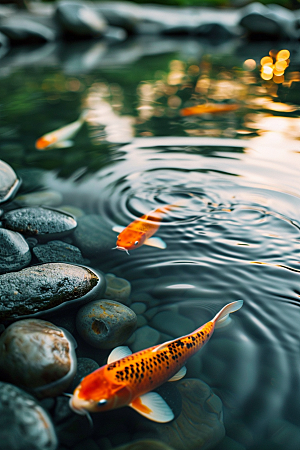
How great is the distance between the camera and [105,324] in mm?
2322

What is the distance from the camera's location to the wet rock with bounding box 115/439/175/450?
5.90 ft

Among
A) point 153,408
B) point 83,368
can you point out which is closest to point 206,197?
point 83,368

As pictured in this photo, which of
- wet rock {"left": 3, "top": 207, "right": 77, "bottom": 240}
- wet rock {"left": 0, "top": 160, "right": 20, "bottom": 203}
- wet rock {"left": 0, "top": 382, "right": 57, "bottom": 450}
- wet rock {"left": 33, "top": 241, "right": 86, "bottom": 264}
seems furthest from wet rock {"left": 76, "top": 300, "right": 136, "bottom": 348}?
wet rock {"left": 0, "top": 160, "right": 20, "bottom": 203}

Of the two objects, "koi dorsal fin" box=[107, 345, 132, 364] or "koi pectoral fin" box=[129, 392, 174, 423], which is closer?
"koi pectoral fin" box=[129, 392, 174, 423]

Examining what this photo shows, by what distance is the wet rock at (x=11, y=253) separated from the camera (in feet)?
9.44

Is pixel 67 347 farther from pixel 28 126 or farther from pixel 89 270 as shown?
pixel 28 126

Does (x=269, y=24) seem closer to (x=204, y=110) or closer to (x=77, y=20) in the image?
(x=77, y=20)

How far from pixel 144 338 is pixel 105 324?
274 millimetres

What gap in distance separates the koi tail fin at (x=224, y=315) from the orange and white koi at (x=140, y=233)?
87 cm

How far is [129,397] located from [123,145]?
13.1ft

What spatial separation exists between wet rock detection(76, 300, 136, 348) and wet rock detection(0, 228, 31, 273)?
0.76 m

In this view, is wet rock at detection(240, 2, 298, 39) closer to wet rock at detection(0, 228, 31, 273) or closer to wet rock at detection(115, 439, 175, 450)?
wet rock at detection(0, 228, 31, 273)

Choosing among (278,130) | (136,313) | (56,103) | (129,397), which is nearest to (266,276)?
(136,313)

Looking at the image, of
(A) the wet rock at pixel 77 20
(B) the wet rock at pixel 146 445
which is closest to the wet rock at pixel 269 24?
(A) the wet rock at pixel 77 20
